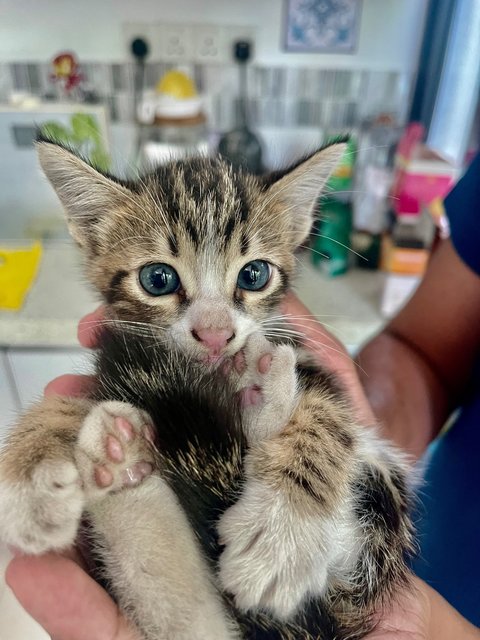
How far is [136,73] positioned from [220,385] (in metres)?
1.83

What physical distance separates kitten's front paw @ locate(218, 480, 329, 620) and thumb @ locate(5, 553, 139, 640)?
0.51 ft

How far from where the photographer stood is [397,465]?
0.89 m

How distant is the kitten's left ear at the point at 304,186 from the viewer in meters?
0.95

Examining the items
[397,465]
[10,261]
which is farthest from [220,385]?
[10,261]

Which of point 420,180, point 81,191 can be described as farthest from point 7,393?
point 420,180

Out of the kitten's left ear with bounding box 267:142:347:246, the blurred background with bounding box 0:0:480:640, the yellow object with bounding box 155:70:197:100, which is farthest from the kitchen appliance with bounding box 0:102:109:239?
the kitten's left ear with bounding box 267:142:347:246

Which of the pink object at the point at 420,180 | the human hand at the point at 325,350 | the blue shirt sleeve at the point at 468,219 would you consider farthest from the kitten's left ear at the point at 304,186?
the pink object at the point at 420,180

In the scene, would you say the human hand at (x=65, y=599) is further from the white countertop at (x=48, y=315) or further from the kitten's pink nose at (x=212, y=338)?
the white countertop at (x=48, y=315)

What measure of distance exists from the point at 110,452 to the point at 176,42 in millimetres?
1939

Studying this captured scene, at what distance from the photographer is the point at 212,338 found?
0.79 metres

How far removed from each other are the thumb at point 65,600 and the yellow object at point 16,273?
1.25m

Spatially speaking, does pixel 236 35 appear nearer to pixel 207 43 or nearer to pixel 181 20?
pixel 207 43

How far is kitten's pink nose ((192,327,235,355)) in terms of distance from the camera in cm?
79

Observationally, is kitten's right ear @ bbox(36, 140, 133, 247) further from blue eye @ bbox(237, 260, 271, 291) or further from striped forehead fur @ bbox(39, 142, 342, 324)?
blue eye @ bbox(237, 260, 271, 291)
